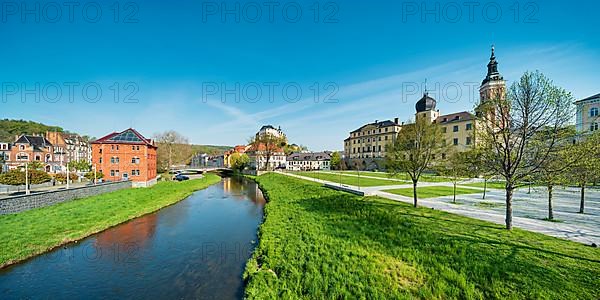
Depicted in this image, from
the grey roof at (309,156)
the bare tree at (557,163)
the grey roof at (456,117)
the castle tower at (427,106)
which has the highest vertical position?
the castle tower at (427,106)

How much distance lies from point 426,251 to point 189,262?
31.8ft

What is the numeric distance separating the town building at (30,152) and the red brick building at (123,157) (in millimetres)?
28125

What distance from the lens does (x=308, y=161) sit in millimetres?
85312

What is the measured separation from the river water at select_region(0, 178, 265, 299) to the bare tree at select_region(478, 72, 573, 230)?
37.6 feet

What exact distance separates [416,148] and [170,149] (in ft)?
180

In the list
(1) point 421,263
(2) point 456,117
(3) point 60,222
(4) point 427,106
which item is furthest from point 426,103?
(3) point 60,222

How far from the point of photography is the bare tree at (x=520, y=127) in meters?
9.42

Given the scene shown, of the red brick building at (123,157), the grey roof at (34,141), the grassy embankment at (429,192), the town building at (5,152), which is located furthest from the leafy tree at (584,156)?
the grey roof at (34,141)

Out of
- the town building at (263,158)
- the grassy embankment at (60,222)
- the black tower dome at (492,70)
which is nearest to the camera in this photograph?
the grassy embankment at (60,222)

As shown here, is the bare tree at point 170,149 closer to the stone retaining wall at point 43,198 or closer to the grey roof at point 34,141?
the grey roof at point 34,141

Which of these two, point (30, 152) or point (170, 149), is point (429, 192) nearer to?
point (170, 149)

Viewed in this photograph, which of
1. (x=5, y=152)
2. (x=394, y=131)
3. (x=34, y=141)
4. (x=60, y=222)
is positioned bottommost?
(x=60, y=222)

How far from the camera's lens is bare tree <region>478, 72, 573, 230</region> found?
9422mm

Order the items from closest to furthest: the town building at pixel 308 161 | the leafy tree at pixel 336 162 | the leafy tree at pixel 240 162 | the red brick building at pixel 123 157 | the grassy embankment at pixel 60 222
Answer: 1. the grassy embankment at pixel 60 222
2. the red brick building at pixel 123 157
3. the leafy tree at pixel 336 162
4. the leafy tree at pixel 240 162
5. the town building at pixel 308 161
